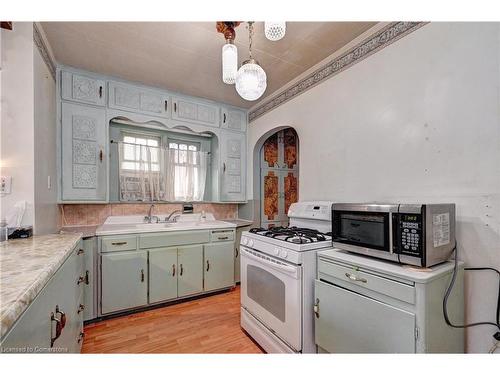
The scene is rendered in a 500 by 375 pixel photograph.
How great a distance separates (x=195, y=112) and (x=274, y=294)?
2.39 metres

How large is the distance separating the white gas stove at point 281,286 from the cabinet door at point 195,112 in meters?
1.79

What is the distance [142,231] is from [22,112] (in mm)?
1316

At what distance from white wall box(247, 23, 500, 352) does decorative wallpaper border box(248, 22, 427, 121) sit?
5 cm

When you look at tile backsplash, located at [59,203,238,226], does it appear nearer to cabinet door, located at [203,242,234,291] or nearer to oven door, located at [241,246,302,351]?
cabinet door, located at [203,242,234,291]

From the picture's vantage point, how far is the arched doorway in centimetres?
348

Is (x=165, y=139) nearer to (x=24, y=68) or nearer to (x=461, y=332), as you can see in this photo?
(x=24, y=68)

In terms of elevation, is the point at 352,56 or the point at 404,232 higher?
the point at 352,56

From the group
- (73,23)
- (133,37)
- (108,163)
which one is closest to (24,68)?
(73,23)

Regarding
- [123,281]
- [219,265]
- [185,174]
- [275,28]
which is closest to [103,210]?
[123,281]

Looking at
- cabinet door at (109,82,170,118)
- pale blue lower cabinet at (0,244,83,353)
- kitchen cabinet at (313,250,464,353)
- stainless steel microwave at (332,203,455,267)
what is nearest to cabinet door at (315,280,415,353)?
kitchen cabinet at (313,250,464,353)

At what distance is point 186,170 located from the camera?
10.4 ft

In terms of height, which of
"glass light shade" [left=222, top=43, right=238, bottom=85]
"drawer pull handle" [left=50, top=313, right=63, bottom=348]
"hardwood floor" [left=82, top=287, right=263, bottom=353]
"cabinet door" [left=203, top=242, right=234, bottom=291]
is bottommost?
"hardwood floor" [left=82, top=287, right=263, bottom=353]

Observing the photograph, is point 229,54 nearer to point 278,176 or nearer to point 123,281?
point 123,281

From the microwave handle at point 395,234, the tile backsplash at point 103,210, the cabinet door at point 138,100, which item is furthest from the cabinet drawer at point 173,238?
the microwave handle at point 395,234
